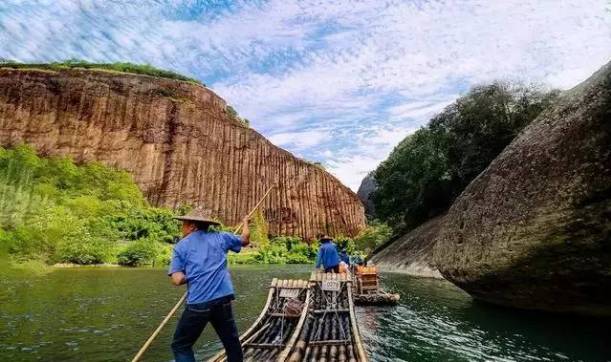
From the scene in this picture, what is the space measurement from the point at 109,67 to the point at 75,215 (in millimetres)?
51613

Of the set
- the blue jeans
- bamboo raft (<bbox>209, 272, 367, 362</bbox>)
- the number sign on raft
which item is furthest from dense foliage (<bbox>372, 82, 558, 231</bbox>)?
the blue jeans

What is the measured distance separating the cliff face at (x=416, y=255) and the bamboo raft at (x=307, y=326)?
18.7 metres

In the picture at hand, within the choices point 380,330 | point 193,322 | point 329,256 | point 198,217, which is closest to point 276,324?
point 380,330

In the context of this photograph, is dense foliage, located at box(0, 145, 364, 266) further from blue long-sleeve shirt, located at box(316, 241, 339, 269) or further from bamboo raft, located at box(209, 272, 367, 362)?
bamboo raft, located at box(209, 272, 367, 362)

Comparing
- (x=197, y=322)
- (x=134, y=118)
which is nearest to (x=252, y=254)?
(x=134, y=118)

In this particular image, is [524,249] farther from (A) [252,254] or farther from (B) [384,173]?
(A) [252,254]

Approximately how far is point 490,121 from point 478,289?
22.4 m

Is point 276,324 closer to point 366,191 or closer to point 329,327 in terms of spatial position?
point 329,327

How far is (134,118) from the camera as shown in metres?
96.6

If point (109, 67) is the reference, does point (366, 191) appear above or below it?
below

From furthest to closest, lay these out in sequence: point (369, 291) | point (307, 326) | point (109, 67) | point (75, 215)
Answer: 1. point (109, 67)
2. point (75, 215)
3. point (369, 291)
4. point (307, 326)

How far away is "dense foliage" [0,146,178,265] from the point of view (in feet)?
158

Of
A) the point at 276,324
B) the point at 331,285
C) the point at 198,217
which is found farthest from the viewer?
the point at 331,285

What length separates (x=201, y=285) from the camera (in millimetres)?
6691
